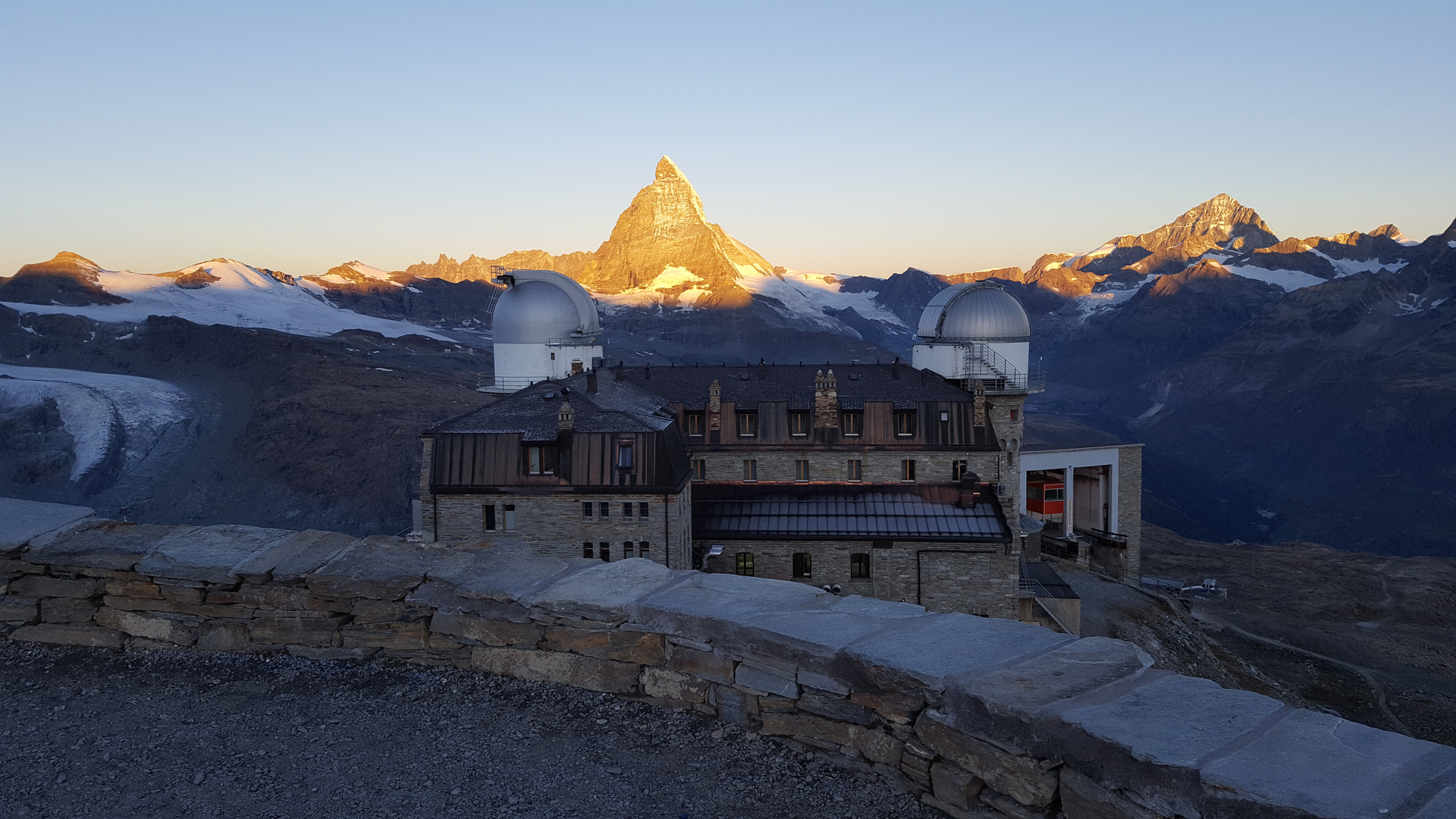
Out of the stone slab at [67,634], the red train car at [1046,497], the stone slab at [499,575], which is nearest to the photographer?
the stone slab at [499,575]

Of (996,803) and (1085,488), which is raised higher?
(996,803)

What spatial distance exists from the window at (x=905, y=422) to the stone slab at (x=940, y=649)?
36095 mm

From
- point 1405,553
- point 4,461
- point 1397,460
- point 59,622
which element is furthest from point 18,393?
point 1397,460

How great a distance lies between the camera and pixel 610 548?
3684cm

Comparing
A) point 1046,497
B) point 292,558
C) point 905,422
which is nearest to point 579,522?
point 905,422

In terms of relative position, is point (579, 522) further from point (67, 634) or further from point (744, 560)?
point (67, 634)

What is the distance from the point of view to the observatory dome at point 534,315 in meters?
52.3

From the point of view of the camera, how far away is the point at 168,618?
9.61 meters

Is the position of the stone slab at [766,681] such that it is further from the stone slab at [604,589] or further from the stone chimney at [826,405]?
the stone chimney at [826,405]

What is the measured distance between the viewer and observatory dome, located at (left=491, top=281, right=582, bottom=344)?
5231 cm

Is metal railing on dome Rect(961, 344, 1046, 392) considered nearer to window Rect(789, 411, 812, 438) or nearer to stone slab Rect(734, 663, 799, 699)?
window Rect(789, 411, 812, 438)

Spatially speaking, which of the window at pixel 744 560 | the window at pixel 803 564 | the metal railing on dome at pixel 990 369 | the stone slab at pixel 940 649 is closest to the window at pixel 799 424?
the window at pixel 803 564

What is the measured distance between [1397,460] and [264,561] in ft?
724

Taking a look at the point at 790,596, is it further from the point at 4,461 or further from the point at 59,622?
the point at 4,461
